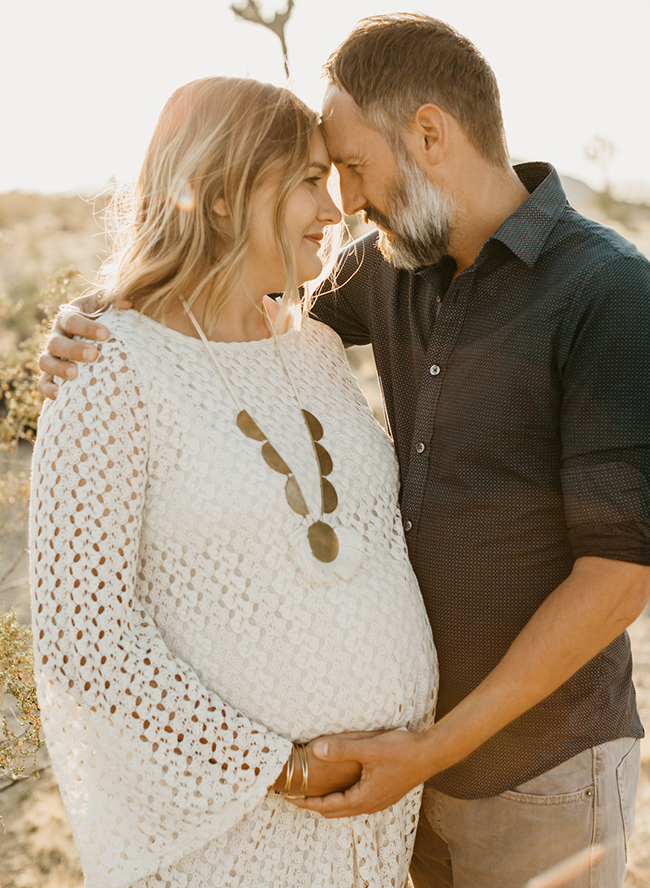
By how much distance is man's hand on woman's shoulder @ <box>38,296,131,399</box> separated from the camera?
157cm

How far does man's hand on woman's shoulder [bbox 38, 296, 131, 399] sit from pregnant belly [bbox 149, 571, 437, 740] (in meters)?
0.61

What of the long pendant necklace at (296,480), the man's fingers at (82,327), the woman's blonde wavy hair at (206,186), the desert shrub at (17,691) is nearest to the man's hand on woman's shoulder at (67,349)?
the man's fingers at (82,327)

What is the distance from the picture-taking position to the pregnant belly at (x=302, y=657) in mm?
1609

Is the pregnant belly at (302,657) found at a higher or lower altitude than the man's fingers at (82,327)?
lower

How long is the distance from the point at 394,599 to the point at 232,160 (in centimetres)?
117

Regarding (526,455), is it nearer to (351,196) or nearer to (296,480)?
(296,480)

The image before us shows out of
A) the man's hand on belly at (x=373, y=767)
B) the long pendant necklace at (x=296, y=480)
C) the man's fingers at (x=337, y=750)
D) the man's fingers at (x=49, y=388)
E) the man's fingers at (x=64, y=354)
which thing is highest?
the man's fingers at (x=64, y=354)

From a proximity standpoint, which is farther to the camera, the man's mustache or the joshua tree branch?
the joshua tree branch

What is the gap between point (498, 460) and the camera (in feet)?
5.92

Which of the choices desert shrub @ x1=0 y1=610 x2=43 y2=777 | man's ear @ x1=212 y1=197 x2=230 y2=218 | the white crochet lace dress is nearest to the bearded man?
the white crochet lace dress

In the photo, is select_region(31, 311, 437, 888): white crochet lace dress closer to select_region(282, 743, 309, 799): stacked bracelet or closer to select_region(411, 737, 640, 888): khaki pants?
select_region(282, 743, 309, 799): stacked bracelet

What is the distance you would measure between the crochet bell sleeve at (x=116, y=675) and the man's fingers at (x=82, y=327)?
0.12 feet

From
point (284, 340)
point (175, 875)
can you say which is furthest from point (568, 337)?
point (175, 875)

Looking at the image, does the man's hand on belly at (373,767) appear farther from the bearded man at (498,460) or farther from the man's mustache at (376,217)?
the man's mustache at (376,217)
